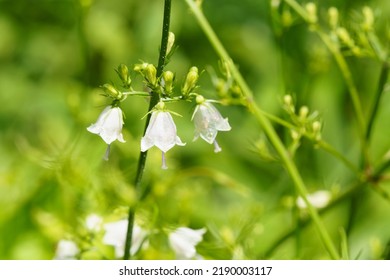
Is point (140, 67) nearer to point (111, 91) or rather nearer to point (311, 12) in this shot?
point (111, 91)

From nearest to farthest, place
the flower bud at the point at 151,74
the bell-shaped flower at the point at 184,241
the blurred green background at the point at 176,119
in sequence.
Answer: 1. the flower bud at the point at 151,74
2. the bell-shaped flower at the point at 184,241
3. the blurred green background at the point at 176,119

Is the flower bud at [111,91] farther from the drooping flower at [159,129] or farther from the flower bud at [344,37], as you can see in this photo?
the flower bud at [344,37]

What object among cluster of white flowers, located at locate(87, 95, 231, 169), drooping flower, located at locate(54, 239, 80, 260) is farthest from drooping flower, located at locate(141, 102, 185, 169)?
drooping flower, located at locate(54, 239, 80, 260)

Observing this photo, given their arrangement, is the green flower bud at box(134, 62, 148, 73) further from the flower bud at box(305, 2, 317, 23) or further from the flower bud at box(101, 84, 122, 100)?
the flower bud at box(305, 2, 317, 23)

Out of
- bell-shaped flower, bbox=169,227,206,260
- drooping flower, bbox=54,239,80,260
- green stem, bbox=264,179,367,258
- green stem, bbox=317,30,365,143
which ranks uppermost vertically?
green stem, bbox=317,30,365,143

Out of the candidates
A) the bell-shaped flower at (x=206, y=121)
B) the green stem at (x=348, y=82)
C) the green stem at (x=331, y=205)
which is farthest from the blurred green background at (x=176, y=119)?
the bell-shaped flower at (x=206, y=121)
